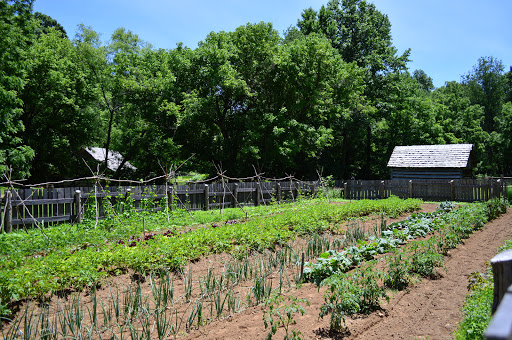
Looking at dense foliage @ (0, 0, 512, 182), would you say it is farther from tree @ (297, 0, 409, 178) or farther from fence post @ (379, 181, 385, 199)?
fence post @ (379, 181, 385, 199)

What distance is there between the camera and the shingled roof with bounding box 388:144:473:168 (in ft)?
73.8

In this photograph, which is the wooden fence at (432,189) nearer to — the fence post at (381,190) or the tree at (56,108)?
the fence post at (381,190)

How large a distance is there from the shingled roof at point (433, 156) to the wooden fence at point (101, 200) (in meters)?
10.4

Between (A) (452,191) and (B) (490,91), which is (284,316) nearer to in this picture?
(A) (452,191)

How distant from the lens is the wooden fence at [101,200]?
431 inches

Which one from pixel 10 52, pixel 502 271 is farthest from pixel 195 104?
pixel 502 271

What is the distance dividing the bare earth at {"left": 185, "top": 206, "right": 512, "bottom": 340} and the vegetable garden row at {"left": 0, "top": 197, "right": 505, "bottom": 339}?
0.54ft

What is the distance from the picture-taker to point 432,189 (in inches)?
860

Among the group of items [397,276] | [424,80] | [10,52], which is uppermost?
[424,80]

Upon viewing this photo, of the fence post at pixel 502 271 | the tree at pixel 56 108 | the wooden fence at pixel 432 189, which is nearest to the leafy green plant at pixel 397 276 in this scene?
the fence post at pixel 502 271

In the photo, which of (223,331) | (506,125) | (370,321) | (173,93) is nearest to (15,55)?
(173,93)

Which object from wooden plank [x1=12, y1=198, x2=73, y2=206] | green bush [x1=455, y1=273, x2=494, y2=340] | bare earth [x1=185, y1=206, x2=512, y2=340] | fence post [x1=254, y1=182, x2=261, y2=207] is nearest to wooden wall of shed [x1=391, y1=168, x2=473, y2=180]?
fence post [x1=254, y1=182, x2=261, y2=207]

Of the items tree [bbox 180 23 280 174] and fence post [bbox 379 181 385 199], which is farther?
tree [bbox 180 23 280 174]

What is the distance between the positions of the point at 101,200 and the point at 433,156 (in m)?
20.6
